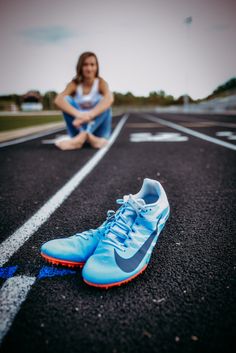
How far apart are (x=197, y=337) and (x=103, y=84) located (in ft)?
18.5

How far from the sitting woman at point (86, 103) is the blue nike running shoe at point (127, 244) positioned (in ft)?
13.3

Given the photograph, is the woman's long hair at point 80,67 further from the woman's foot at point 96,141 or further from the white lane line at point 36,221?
the white lane line at point 36,221

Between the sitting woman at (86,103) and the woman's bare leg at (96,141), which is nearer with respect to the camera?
the sitting woman at (86,103)

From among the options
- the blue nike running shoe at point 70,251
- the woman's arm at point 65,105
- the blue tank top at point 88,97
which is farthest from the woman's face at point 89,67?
the blue nike running shoe at point 70,251

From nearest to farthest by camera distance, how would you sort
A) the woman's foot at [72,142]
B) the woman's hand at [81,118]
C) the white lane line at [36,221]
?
the white lane line at [36,221], the woman's hand at [81,118], the woman's foot at [72,142]

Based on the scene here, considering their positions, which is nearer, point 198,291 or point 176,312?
point 176,312

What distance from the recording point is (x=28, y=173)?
3787mm

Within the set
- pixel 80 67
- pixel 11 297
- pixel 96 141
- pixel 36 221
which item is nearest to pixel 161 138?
pixel 96 141

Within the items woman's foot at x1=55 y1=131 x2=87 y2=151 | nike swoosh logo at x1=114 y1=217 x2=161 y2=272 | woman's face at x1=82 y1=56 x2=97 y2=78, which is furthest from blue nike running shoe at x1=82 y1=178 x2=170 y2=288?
woman's face at x1=82 y1=56 x2=97 y2=78

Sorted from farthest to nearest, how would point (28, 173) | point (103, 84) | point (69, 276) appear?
point (103, 84) < point (28, 173) < point (69, 276)

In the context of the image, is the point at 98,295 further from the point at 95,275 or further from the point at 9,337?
the point at 9,337

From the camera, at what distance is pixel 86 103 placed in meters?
5.90

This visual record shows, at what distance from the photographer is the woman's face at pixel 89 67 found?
547cm

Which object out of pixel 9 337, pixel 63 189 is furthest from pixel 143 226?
pixel 63 189
